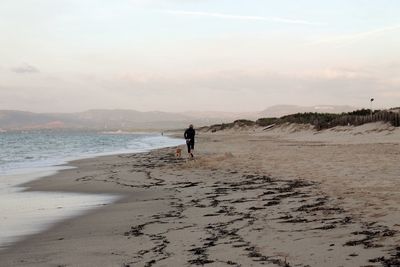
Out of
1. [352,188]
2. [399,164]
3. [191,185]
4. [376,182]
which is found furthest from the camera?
[399,164]

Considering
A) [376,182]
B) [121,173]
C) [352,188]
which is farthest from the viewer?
[121,173]

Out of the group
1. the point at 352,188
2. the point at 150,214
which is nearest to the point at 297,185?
the point at 352,188

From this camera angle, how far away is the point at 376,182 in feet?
36.3

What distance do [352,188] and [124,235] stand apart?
5.56 metres

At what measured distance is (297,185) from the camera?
1184 cm

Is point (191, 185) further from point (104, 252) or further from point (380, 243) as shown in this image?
point (380, 243)

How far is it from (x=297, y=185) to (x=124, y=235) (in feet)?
18.8

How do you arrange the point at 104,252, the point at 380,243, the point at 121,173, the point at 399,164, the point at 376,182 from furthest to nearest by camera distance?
the point at 121,173 → the point at 399,164 → the point at 376,182 → the point at 104,252 → the point at 380,243

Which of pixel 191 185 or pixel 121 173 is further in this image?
pixel 121 173

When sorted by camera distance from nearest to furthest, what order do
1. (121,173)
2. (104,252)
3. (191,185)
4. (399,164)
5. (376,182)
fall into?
(104,252), (376,182), (191,185), (399,164), (121,173)

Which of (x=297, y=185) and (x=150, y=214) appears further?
(x=297, y=185)

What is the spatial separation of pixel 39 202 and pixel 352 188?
7.90 meters

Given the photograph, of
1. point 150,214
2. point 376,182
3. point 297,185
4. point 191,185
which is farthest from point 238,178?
point 150,214

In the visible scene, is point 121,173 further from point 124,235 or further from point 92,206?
point 124,235
